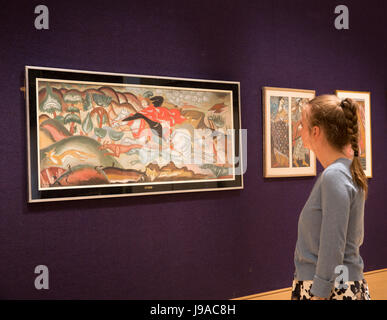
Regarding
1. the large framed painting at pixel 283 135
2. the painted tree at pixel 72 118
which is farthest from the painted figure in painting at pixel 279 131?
the painted tree at pixel 72 118

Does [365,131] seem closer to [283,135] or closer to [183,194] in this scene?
[283,135]

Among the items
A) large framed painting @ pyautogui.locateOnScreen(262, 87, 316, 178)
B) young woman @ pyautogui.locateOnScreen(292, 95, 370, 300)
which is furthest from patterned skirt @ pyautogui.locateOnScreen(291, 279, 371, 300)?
large framed painting @ pyautogui.locateOnScreen(262, 87, 316, 178)

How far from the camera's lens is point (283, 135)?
4.04 metres

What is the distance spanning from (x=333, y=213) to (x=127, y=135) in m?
1.99

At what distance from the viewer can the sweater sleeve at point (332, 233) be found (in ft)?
5.44

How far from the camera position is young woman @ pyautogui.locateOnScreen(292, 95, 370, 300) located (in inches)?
65.6

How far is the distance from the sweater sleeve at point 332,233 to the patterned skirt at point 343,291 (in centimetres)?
9

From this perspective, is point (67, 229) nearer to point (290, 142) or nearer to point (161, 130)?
point (161, 130)

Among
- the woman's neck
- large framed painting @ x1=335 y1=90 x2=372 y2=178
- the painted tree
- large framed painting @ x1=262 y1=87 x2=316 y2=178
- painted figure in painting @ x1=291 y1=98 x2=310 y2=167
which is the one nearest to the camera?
the woman's neck

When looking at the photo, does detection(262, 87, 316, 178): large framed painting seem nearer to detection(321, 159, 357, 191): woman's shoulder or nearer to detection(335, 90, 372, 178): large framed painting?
detection(335, 90, 372, 178): large framed painting

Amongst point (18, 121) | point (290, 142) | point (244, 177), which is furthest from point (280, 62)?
point (18, 121)

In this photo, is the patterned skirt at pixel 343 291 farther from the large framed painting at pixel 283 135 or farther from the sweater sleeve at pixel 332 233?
the large framed painting at pixel 283 135

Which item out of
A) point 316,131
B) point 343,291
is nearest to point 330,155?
point 316,131

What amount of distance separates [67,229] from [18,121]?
2.92ft
